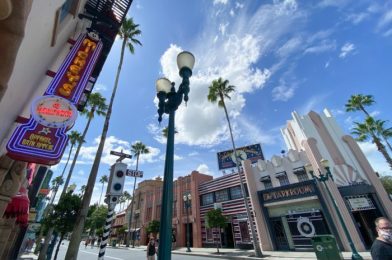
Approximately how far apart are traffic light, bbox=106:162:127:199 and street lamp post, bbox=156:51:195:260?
5.74ft

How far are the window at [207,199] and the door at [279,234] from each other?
10303mm

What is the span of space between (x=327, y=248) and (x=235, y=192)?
1700 centimetres

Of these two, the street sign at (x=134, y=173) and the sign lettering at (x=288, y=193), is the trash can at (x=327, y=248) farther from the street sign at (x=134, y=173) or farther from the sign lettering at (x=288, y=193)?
the street sign at (x=134, y=173)

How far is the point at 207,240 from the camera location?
2889cm

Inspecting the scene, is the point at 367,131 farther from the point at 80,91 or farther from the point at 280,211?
the point at 80,91

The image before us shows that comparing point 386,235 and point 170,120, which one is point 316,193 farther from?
point 170,120

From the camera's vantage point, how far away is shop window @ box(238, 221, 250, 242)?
24503 millimetres

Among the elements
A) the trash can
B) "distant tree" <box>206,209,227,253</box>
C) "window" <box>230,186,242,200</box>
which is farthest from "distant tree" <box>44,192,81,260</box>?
"window" <box>230,186,242,200</box>

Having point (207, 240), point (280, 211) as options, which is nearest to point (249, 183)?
point (280, 211)

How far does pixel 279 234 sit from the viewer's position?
21.4m

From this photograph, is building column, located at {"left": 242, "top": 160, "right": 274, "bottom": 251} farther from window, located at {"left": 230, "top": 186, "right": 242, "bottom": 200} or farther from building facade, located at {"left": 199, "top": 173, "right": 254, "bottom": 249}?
window, located at {"left": 230, "top": 186, "right": 242, "bottom": 200}

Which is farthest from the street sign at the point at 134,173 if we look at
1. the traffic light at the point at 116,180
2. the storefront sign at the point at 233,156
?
the storefront sign at the point at 233,156

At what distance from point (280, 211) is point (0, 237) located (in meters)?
22.2

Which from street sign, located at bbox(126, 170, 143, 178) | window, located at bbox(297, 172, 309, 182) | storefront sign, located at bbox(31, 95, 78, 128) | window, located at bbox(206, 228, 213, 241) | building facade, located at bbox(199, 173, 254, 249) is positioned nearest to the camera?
storefront sign, located at bbox(31, 95, 78, 128)
